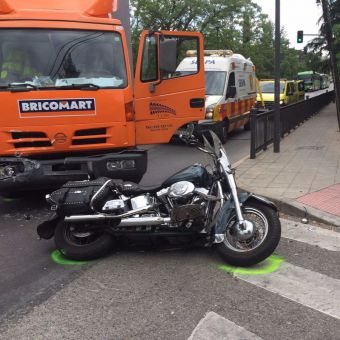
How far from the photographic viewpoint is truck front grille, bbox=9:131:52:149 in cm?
607

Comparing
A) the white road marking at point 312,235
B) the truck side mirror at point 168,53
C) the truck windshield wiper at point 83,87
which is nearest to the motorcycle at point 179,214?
the white road marking at point 312,235

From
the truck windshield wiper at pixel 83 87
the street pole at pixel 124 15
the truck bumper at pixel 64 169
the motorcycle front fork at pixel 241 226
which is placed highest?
the street pole at pixel 124 15

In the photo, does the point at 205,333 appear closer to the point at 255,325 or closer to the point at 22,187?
the point at 255,325

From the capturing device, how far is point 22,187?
5.78 metres

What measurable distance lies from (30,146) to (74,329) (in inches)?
134

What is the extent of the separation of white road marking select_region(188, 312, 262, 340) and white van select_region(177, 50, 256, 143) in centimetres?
868

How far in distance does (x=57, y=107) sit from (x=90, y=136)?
59 centimetres

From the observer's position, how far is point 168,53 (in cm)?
688

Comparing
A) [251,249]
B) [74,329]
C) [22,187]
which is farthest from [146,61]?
[74,329]

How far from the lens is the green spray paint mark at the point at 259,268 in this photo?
4.21m

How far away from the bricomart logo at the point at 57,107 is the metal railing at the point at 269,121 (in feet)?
14.5

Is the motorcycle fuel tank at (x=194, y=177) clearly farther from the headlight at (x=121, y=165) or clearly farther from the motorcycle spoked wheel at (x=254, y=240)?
the headlight at (x=121, y=165)

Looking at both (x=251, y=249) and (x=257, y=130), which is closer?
(x=251, y=249)

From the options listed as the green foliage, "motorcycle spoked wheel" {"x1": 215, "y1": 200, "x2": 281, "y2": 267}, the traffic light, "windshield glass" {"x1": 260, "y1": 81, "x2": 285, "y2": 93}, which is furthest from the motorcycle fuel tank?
the green foliage
